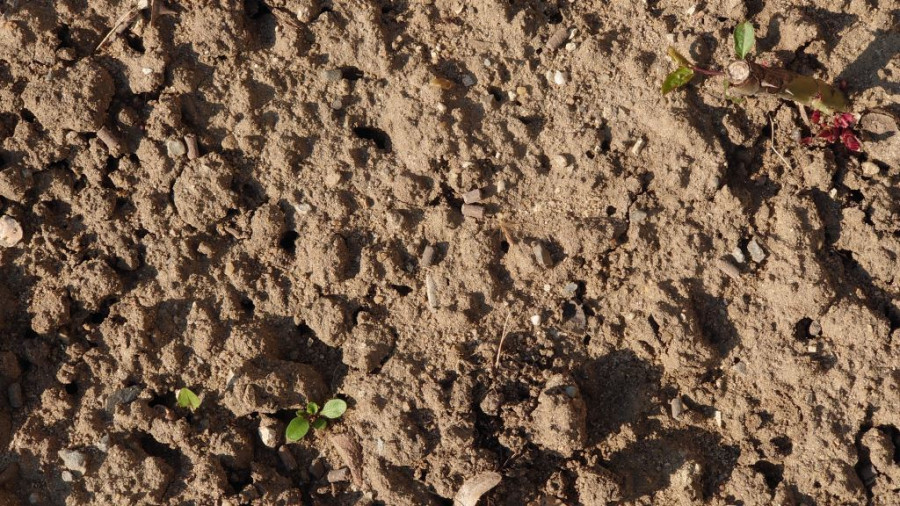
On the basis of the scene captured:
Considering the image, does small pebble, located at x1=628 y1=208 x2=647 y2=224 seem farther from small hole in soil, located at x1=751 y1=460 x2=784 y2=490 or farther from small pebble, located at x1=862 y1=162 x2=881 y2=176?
small hole in soil, located at x1=751 y1=460 x2=784 y2=490

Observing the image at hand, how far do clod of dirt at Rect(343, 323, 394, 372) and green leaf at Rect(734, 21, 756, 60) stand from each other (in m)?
1.65

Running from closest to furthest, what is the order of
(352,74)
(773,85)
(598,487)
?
(773,85), (598,487), (352,74)

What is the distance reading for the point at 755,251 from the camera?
2.73m

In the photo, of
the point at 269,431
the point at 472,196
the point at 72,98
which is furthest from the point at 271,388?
the point at 72,98

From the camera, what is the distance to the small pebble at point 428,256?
2.80 metres

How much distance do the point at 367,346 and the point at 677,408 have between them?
1.20m

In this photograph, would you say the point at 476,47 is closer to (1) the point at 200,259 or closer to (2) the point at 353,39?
(2) the point at 353,39

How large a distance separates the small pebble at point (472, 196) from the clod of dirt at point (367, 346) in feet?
1.95

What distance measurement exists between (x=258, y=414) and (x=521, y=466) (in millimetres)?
1037

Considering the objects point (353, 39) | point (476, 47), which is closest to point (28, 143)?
point (353, 39)

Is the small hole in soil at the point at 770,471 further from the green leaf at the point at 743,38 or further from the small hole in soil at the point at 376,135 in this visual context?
the small hole in soil at the point at 376,135

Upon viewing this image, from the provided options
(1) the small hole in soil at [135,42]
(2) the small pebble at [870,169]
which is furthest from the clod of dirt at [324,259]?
(2) the small pebble at [870,169]

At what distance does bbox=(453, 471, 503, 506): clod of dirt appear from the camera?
268 cm

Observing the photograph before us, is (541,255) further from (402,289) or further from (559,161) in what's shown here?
(402,289)
